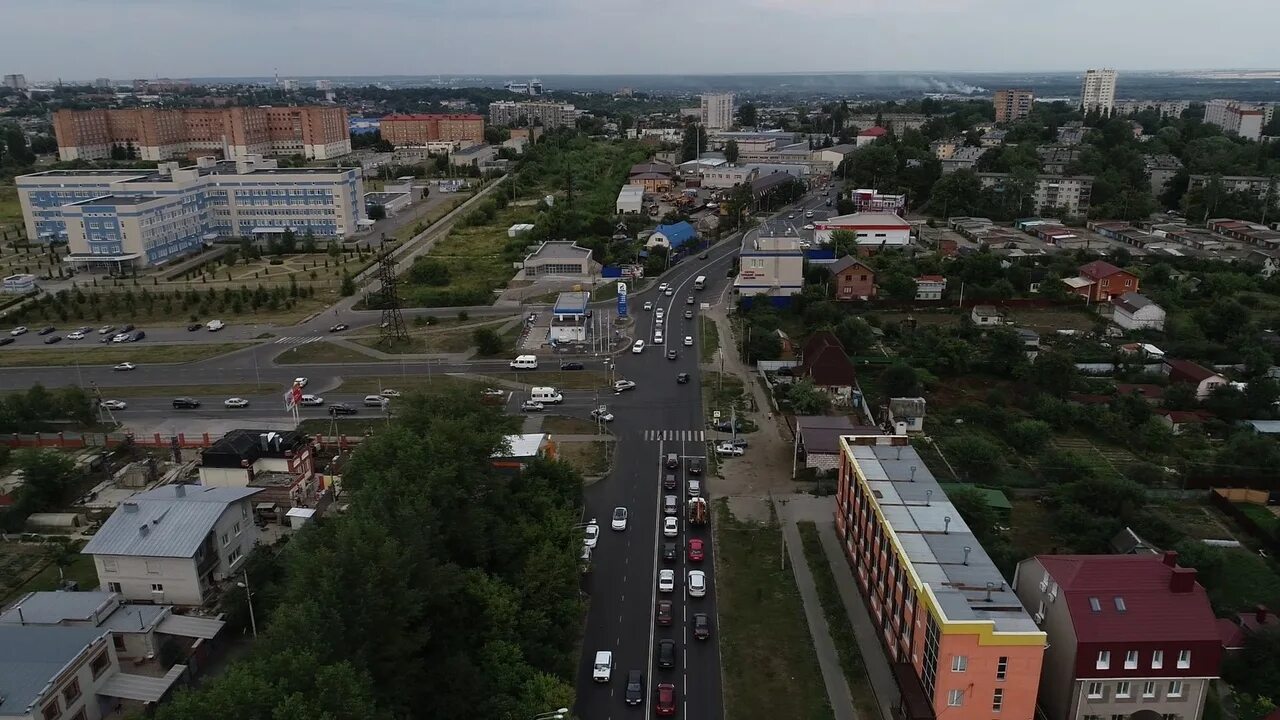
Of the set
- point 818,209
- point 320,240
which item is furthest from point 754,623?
point 818,209

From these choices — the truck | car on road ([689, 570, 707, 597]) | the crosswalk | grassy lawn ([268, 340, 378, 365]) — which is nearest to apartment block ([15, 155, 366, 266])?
grassy lawn ([268, 340, 378, 365])

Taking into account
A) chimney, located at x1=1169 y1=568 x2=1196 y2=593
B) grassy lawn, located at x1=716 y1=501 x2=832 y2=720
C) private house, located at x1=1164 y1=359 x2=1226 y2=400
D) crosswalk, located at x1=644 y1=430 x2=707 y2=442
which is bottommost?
grassy lawn, located at x1=716 y1=501 x2=832 y2=720

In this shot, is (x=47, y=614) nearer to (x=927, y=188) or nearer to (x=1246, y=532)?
(x=1246, y=532)

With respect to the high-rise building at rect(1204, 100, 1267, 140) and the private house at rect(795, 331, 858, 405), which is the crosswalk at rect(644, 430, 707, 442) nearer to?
the private house at rect(795, 331, 858, 405)

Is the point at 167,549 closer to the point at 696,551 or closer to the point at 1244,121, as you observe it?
the point at 696,551

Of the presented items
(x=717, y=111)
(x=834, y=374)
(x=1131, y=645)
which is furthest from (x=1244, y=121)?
(x=1131, y=645)
